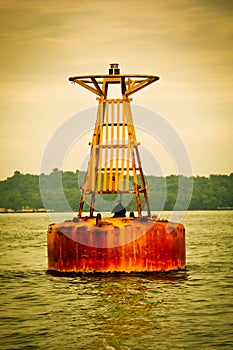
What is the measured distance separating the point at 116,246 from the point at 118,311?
3.93m

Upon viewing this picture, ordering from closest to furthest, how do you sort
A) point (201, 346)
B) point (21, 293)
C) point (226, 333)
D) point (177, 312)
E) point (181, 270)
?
1. point (201, 346)
2. point (226, 333)
3. point (177, 312)
4. point (21, 293)
5. point (181, 270)

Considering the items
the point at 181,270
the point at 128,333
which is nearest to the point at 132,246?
the point at 181,270

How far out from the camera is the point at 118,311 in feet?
62.6

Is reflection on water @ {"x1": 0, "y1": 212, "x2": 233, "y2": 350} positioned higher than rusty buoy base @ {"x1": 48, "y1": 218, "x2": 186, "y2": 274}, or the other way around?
rusty buoy base @ {"x1": 48, "y1": 218, "x2": 186, "y2": 274}

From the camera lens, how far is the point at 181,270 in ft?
81.4

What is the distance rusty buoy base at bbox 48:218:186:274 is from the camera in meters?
22.8

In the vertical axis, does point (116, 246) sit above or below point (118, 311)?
above

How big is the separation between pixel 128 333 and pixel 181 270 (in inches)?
325

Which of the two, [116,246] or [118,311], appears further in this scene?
[116,246]

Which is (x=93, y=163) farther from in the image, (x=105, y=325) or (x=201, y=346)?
(x=201, y=346)

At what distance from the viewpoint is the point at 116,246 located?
74.9ft

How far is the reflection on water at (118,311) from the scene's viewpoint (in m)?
16.2

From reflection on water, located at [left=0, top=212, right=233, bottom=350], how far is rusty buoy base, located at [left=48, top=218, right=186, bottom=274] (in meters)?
0.32

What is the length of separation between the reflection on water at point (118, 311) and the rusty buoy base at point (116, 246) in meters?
0.32
